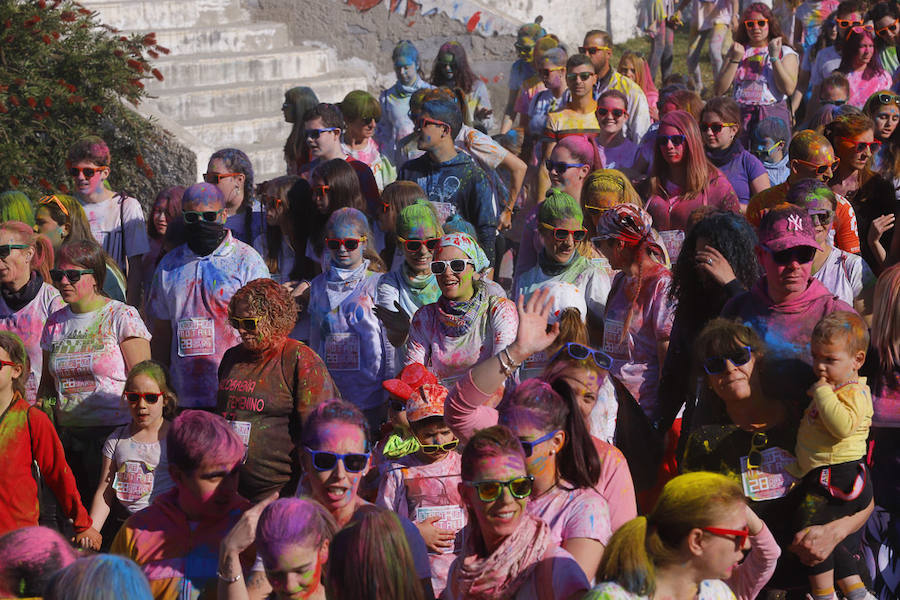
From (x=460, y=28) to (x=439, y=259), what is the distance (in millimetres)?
9384

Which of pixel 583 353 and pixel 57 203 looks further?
pixel 57 203

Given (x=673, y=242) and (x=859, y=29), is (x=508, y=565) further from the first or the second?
(x=859, y=29)

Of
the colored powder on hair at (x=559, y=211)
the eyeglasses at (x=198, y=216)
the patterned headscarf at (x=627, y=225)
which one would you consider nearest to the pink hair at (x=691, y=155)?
the colored powder on hair at (x=559, y=211)

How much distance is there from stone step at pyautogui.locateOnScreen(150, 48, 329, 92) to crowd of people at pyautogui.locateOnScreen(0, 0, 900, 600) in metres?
4.53

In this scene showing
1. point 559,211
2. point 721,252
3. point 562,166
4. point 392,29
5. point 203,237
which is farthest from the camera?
point 392,29

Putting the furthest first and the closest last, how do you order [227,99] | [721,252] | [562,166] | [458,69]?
1. [227,99]
2. [458,69]
3. [562,166]
4. [721,252]

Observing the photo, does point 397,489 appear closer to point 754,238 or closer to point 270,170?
point 754,238

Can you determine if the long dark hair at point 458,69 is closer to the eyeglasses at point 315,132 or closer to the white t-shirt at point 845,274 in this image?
the eyeglasses at point 315,132

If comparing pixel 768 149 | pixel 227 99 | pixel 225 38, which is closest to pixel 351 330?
pixel 768 149

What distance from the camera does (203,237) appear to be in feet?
21.5

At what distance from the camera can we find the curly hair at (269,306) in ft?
17.9

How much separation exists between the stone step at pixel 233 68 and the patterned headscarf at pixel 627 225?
796 centimetres

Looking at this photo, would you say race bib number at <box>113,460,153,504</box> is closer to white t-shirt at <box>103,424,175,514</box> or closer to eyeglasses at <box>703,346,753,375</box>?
white t-shirt at <box>103,424,175,514</box>

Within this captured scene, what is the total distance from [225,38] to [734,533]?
1107 cm
